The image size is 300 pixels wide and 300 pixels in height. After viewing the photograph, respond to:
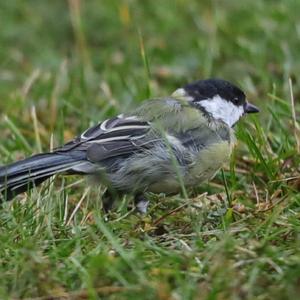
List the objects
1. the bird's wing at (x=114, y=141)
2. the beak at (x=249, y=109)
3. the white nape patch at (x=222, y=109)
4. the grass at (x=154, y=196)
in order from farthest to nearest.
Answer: the beak at (x=249, y=109), the white nape patch at (x=222, y=109), the bird's wing at (x=114, y=141), the grass at (x=154, y=196)

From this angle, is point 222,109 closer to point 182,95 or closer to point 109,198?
point 182,95

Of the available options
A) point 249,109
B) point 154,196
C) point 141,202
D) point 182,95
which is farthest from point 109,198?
point 249,109

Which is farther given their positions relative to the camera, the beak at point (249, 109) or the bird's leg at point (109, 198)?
the beak at point (249, 109)

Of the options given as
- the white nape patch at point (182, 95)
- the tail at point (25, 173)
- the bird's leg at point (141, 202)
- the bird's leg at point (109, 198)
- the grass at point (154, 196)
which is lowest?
the bird's leg at point (141, 202)

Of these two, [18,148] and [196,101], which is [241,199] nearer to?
[196,101]

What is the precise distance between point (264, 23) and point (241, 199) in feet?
6.82

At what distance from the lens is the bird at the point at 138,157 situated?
132 inches

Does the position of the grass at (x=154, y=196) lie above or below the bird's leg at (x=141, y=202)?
above

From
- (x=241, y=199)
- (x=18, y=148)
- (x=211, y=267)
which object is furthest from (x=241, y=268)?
(x=18, y=148)

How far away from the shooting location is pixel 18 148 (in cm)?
408

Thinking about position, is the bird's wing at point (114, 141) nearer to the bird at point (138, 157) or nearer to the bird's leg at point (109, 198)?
the bird at point (138, 157)

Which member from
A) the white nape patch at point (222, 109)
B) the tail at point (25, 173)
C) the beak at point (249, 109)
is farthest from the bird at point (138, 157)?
the beak at point (249, 109)

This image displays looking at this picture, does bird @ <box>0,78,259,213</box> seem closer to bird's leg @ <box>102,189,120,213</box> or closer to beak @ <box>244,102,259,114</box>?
bird's leg @ <box>102,189,120,213</box>

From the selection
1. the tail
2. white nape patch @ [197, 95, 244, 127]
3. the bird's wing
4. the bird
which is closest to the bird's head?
white nape patch @ [197, 95, 244, 127]
